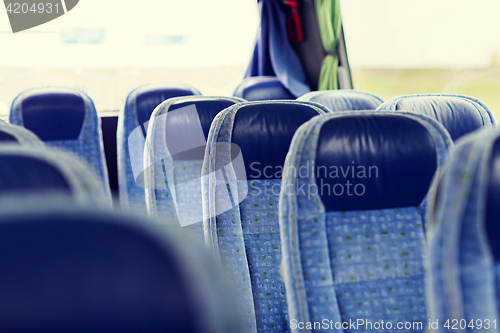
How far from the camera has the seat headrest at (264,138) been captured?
1.45 meters

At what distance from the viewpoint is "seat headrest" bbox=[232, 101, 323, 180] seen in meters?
1.45

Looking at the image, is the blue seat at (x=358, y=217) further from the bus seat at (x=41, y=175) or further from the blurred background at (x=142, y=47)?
the blurred background at (x=142, y=47)

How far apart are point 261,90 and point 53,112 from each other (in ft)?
6.41

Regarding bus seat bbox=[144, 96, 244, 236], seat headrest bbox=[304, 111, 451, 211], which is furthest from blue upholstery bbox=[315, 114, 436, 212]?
bus seat bbox=[144, 96, 244, 236]

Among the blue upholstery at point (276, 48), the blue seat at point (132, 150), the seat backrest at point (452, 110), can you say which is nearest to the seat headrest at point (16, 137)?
the seat backrest at point (452, 110)

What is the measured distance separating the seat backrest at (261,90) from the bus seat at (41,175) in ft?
11.5

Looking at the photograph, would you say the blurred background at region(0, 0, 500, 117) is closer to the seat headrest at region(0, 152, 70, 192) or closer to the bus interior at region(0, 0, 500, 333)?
the bus interior at region(0, 0, 500, 333)

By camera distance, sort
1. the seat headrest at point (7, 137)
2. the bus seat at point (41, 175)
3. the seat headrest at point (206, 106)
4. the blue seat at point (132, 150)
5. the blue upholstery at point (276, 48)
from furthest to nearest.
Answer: the blue upholstery at point (276, 48), the blue seat at point (132, 150), the seat headrest at point (206, 106), the seat headrest at point (7, 137), the bus seat at point (41, 175)

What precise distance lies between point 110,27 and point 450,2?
11.4 feet

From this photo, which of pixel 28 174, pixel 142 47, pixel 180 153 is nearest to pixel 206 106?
pixel 180 153

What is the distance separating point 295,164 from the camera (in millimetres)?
1068

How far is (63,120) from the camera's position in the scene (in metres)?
3.05

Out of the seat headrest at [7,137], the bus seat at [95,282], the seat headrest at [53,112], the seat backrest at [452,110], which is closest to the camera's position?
the bus seat at [95,282]

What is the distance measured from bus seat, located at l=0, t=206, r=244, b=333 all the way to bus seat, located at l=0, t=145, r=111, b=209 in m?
0.18
